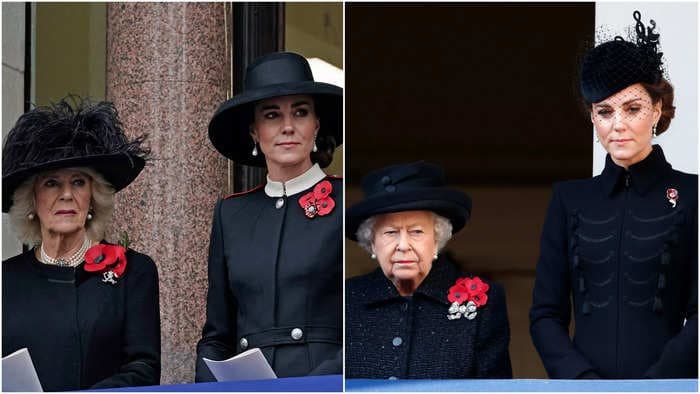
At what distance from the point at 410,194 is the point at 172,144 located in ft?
5.93

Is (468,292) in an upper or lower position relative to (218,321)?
upper

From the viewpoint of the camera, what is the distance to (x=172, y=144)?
918 cm

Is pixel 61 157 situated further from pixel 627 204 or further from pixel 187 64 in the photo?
pixel 627 204

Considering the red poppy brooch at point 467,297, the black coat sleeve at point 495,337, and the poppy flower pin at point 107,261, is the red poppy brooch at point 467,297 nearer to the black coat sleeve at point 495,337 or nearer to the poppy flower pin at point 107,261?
the black coat sleeve at point 495,337

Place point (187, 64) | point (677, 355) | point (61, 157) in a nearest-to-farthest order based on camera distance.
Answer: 1. point (677, 355)
2. point (61, 157)
3. point (187, 64)

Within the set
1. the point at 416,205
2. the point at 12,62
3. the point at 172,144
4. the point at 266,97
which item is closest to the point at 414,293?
the point at 416,205

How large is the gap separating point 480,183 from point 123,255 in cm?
146

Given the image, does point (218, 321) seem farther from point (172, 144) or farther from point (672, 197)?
point (672, 197)

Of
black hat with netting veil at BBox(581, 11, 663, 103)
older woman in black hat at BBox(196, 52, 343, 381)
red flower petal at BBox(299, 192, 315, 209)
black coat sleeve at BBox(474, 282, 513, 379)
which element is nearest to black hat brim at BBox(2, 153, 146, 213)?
older woman in black hat at BBox(196, 52, 343, 381)

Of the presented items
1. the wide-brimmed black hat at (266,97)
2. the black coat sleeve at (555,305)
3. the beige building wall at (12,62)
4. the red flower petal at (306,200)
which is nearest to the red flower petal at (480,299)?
the black coat sleeve at (555,305)

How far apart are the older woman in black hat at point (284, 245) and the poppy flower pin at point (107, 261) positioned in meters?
0.36

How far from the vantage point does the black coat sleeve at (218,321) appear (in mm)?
7891

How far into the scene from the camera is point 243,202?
815 centimetres

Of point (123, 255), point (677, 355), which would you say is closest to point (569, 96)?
point (677, 355)
